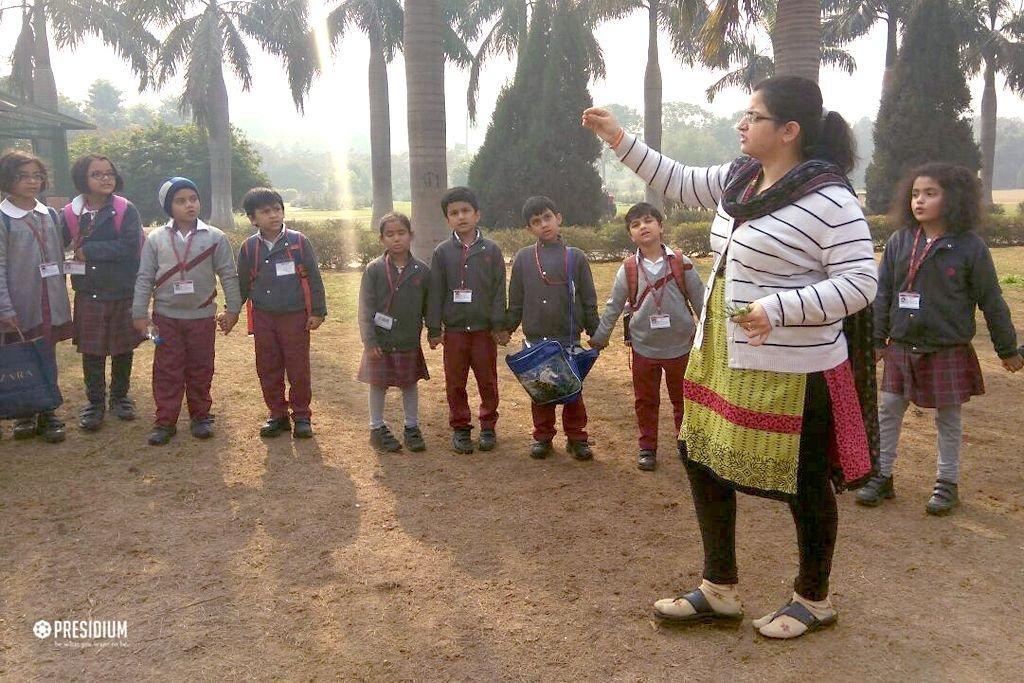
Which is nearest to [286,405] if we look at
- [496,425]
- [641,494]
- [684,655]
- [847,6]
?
[496,425]

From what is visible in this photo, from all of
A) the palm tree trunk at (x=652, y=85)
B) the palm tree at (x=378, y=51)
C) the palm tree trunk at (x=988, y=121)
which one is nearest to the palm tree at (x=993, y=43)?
the palm tree trunk at (x=988, y=121)

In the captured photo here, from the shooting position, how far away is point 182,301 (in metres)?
5.16

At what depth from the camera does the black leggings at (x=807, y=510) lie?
262 centimetres

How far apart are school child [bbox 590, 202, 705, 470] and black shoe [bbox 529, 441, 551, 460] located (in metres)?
0.57

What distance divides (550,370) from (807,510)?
200 cm

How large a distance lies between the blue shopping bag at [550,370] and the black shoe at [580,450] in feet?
1.40

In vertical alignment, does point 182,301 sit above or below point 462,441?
above

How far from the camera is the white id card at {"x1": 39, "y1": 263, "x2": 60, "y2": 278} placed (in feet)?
16.9

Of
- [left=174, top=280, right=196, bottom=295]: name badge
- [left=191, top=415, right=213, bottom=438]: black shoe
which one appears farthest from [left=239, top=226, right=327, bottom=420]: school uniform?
[left=191, top=415, right=213, bottom=438]: black shoe

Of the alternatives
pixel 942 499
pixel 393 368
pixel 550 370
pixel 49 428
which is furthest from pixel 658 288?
pixel 49 428

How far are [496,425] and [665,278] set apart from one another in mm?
1664

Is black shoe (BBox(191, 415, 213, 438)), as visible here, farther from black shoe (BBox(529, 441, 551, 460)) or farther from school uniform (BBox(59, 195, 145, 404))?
black shoe (BBox(529, 441, 551, 460))

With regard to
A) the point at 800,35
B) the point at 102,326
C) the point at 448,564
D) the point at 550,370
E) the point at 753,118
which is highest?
the point at 800,35

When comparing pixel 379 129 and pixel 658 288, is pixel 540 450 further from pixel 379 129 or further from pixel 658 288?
pixel 379 129
